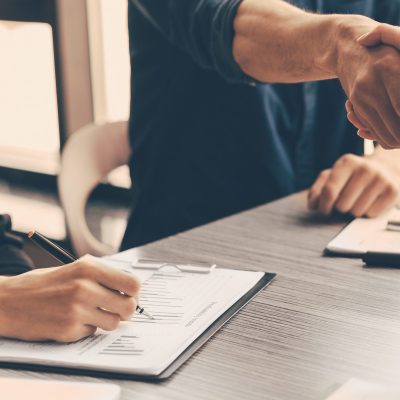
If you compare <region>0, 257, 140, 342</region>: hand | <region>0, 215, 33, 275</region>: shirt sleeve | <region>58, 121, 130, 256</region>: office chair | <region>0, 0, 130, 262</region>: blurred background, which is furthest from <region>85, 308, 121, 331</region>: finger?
<region>0, 0, 130, 262</region>: blurred background

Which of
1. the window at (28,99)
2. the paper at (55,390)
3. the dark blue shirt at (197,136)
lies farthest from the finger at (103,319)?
the window at (28,99)

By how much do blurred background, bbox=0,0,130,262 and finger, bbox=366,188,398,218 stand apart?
6.71ft

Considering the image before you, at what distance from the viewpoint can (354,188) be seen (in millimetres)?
1423

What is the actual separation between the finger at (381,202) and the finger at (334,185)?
64 mm

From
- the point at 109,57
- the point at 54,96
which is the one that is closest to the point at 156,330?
the point at 109,57

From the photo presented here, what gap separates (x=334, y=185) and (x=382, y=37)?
0.45 m

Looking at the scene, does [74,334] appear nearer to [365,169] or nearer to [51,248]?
[51,248]

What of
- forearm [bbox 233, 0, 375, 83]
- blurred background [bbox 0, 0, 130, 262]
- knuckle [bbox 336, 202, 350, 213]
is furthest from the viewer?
blurred background [bbox 0, 0, 130, 262]

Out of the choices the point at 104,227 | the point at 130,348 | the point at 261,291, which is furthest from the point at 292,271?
the point at 104,227

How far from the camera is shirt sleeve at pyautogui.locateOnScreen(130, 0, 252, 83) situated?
4.38ft

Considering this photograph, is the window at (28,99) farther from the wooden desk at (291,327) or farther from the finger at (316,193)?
the wooden desk at (291,327)

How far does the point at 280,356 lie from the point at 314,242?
447 mm

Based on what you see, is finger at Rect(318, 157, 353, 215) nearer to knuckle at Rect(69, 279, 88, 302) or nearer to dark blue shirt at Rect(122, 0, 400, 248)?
dark blue shirt at Rect(122, 0, 400, 248)

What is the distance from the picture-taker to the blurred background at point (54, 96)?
144 inches
